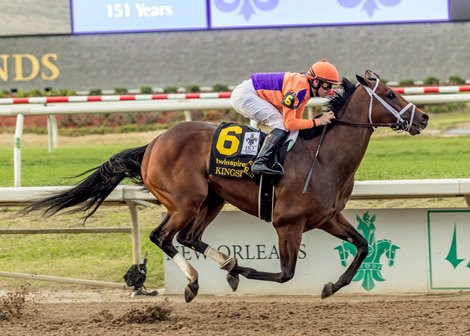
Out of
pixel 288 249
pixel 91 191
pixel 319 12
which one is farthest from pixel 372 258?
pixel 319 12

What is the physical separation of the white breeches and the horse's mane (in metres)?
0.20

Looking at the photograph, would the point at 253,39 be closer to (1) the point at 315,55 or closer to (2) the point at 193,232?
(1) the point at 315,55

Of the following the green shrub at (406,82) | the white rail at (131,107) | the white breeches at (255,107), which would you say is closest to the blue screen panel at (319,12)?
the green shrub at (406,82)

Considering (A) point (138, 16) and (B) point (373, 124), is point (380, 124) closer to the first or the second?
(B) point (373, 124)

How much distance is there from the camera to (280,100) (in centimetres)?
623

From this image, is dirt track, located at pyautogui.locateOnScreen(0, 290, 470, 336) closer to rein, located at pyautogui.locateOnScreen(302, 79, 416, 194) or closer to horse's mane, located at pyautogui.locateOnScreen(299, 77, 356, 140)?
rein, located at pyautogui.locateOnScreen(302, 79, 416, 194)

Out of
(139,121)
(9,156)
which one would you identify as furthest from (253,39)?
(9,156)

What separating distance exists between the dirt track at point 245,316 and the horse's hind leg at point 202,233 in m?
0.29

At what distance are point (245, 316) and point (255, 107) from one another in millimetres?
1354

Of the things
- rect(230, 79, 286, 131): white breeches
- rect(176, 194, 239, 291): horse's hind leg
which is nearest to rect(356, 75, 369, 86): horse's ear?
rect(230, 79, 286, 131): white breeches

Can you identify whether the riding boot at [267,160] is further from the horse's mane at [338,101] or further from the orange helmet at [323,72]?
the orange helmet at [323,72]

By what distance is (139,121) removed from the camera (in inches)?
555

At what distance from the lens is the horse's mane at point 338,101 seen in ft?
20.1

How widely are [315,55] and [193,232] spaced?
47.1ft
